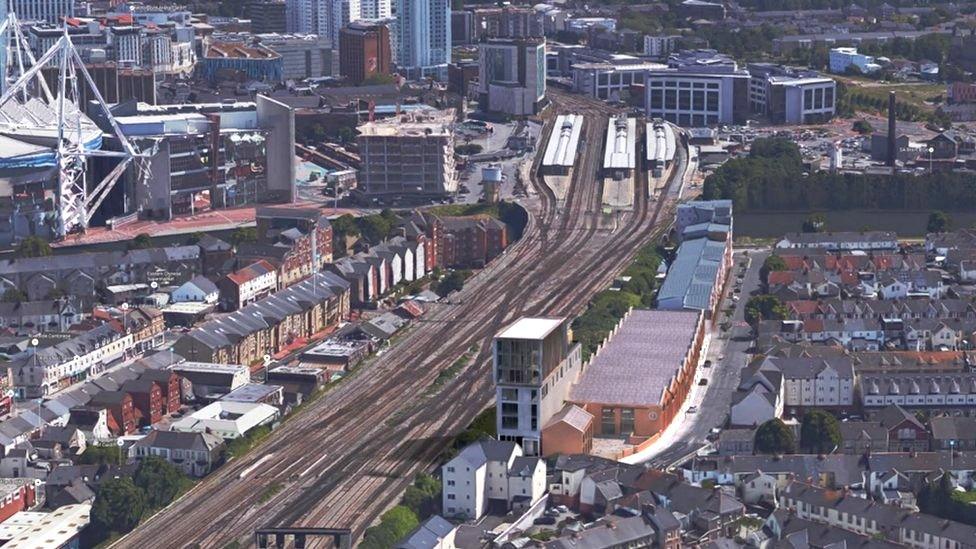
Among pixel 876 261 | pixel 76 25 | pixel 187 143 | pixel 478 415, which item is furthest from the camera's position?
pixel 76 25

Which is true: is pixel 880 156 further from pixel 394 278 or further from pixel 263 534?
pixel 263 534

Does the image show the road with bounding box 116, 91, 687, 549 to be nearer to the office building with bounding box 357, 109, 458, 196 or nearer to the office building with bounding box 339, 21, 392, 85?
the office building with bounding box 357, 109, 458, 196

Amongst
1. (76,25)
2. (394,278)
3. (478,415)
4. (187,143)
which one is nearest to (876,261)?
(394,278)

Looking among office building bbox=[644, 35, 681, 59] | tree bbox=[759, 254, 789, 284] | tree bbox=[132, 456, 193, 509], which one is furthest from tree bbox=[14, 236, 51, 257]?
office building bbox=[644, 35, 681, 59]

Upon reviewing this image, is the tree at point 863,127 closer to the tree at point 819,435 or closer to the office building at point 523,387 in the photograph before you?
the tree at point 819,435

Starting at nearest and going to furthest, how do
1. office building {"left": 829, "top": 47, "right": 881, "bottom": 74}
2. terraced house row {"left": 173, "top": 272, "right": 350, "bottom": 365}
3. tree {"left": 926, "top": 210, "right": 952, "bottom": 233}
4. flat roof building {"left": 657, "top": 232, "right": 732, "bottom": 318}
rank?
terraced house row {"left": 173, "top": 272, "right": 350, "bottom": 365} < flat roof building {"left": 657, "top": 232, "right": 732, "bottom": 318} < tree {"left": 926, "top": 210, "right": 952, "bottom": 233} < office building {"left": 829, "top": 47, "right": 881, "bottom": 74}

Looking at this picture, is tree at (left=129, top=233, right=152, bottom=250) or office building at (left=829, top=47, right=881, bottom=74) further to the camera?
office building at (left=829, top=47, right=881, bottom=74)
